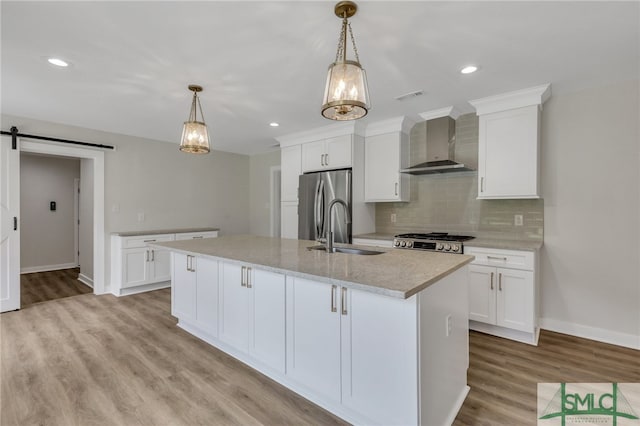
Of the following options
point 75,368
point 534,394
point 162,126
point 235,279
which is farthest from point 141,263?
point 534,394

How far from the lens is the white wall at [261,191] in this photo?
5952 mm

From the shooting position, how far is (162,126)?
164 inches

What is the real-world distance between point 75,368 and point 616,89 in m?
5.05

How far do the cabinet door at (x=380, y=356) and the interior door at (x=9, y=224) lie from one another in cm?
424

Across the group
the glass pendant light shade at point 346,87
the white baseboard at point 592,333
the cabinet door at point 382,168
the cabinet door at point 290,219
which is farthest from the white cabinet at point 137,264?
the white baseboard at point 592,333

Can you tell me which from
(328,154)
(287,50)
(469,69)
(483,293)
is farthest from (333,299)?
(328,154)

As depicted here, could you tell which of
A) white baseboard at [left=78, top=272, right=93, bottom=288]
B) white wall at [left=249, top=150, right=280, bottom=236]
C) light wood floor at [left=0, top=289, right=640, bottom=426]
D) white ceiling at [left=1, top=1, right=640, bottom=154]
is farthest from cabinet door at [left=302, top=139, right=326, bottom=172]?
white baseboard at [left=78, top=272, right=93, bottom=288]

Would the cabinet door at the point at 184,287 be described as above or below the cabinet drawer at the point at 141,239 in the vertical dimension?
below

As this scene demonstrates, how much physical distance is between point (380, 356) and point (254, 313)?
103 cm

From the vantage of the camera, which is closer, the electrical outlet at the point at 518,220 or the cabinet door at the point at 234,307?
the cabinet door at the point at 234,307

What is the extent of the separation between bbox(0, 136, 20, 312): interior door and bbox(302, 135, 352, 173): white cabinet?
350cm

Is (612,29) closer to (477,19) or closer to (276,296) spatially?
(477,19)

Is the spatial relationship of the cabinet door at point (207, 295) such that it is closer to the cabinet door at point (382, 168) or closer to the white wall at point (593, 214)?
the cabinet door at point (382, 168)

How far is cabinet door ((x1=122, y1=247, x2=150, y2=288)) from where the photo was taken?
428 centimetres
